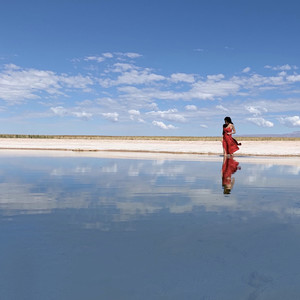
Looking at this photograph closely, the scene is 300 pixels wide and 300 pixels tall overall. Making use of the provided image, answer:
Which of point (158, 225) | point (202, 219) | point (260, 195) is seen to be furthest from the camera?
point (260, 195)

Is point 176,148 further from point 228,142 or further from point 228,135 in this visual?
point 228,135

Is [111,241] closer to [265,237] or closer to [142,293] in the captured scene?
[142,293]

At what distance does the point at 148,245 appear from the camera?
4.22m

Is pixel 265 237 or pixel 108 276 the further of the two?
pixel 265 237

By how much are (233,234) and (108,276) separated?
2115 mm

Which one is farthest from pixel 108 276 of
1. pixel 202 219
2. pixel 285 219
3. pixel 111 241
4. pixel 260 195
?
pixel 260 195

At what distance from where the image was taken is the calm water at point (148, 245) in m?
3.14

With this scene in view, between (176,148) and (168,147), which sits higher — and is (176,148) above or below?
below

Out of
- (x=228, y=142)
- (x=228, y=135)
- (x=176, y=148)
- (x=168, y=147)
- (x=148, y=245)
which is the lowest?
(x=148, y=245)

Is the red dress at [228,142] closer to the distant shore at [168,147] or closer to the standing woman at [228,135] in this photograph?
the standing woman at [228,135]

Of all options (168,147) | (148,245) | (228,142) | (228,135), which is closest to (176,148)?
(168,147)

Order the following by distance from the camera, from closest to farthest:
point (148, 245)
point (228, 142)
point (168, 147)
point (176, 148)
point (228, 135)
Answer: point (148, 245)
point (228, 135)
point (228, 142)
point (176, 148)
point (168, 147)

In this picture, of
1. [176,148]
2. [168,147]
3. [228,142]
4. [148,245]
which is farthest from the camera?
[168,147]

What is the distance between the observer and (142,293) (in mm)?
3029
